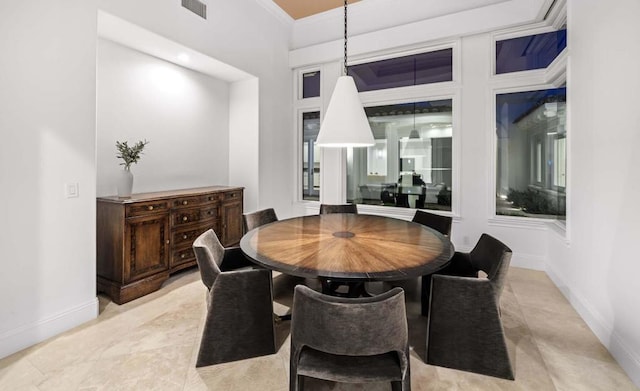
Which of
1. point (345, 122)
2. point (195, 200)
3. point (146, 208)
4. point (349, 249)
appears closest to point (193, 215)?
point (195, 200)

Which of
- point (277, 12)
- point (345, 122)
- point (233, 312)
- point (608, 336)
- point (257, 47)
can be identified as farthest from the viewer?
point (277, 12)

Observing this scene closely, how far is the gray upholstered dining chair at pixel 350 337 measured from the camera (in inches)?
51.8

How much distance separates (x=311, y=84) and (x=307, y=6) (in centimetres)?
124

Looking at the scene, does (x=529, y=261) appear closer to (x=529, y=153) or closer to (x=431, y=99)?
(x=529, y=153)

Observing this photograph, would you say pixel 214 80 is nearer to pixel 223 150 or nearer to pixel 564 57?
pixel 223 150

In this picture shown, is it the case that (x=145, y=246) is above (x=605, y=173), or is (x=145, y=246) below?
below

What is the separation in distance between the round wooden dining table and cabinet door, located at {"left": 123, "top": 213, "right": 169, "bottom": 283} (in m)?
1.34

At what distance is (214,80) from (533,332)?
5112mm

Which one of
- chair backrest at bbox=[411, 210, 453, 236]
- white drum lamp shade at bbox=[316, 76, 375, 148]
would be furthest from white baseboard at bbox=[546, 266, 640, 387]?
white drum lamp shade at bbox=[316, 76, 375, 148]

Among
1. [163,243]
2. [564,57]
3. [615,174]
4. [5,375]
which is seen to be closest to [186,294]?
[163,243]

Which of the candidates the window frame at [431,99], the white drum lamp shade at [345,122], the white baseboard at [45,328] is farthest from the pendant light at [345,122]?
the white baseboard at [45,328]

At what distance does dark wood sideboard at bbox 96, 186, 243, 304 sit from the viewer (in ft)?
9.78

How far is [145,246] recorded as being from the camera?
125 inches

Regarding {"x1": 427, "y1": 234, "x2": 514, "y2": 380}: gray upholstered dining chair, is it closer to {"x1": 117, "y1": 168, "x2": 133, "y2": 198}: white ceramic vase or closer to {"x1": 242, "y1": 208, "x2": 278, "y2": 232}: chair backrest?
{"x1": 242, "y1": 208, "x2": 278, "y2": 232}: chair backrest
